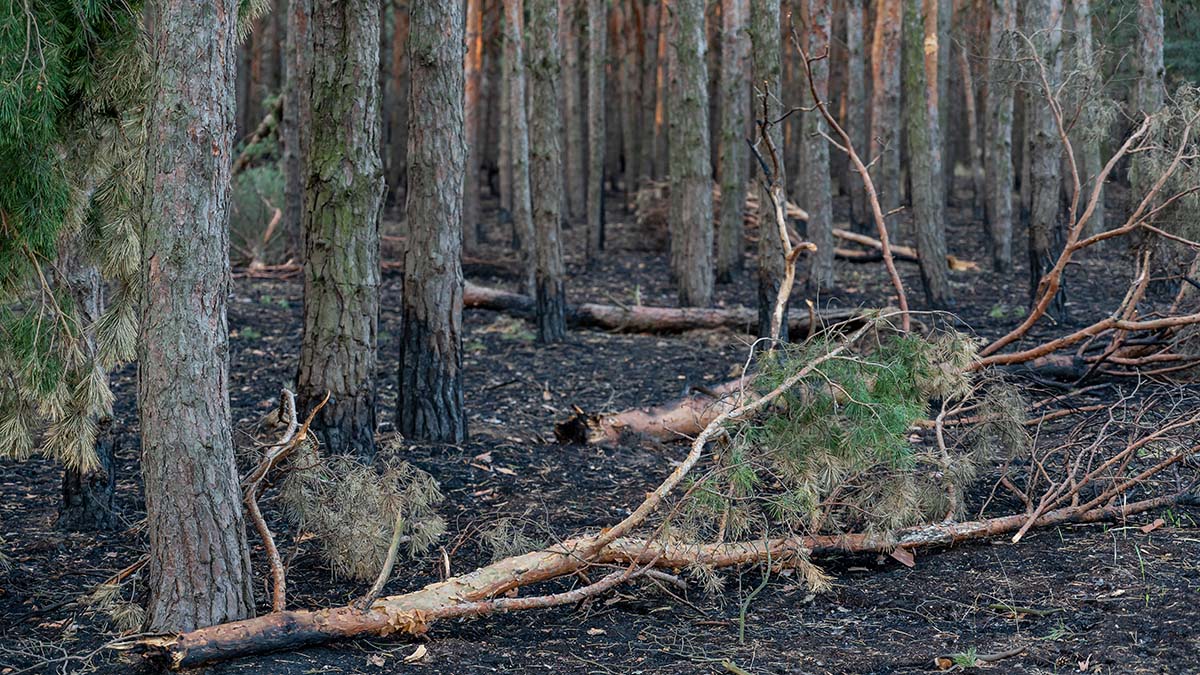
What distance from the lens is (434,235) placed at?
6957mm

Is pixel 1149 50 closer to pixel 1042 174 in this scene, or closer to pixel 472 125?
pixel 1042 174

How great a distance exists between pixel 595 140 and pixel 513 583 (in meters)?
12.1

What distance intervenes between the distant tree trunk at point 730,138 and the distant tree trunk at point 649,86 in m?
7.33

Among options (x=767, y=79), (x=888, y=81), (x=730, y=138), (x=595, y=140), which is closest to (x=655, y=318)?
(x=767, y=79)

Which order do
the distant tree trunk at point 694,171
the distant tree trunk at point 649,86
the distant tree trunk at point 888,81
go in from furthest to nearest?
the distant tree trunk at point 649,86 < the distant tree trunk at point 888,81 < the distant tree trunk at point 694,171

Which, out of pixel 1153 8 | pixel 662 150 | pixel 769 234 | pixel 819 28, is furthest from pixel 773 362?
pixel 662 150

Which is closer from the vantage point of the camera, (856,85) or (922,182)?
(922,182)

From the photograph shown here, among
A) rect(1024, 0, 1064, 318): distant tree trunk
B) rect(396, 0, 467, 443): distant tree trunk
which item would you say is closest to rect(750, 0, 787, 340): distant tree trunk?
rect(1024, 0, 1064, 318): distant tree trunk

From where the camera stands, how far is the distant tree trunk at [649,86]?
22281 mm

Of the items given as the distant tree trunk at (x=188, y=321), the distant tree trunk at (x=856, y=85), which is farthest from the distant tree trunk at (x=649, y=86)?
the distant tree trunk at (x=188, y=321)

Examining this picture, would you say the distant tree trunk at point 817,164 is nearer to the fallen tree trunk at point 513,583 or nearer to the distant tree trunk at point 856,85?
the distant tree trunk at point 856,85

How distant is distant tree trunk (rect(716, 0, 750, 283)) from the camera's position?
44.6 feet

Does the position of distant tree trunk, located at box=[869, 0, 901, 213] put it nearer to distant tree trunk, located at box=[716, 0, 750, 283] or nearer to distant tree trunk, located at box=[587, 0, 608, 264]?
distant tree trunk, located at box=[716, 0, 750, 283]

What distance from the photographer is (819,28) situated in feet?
37.3
